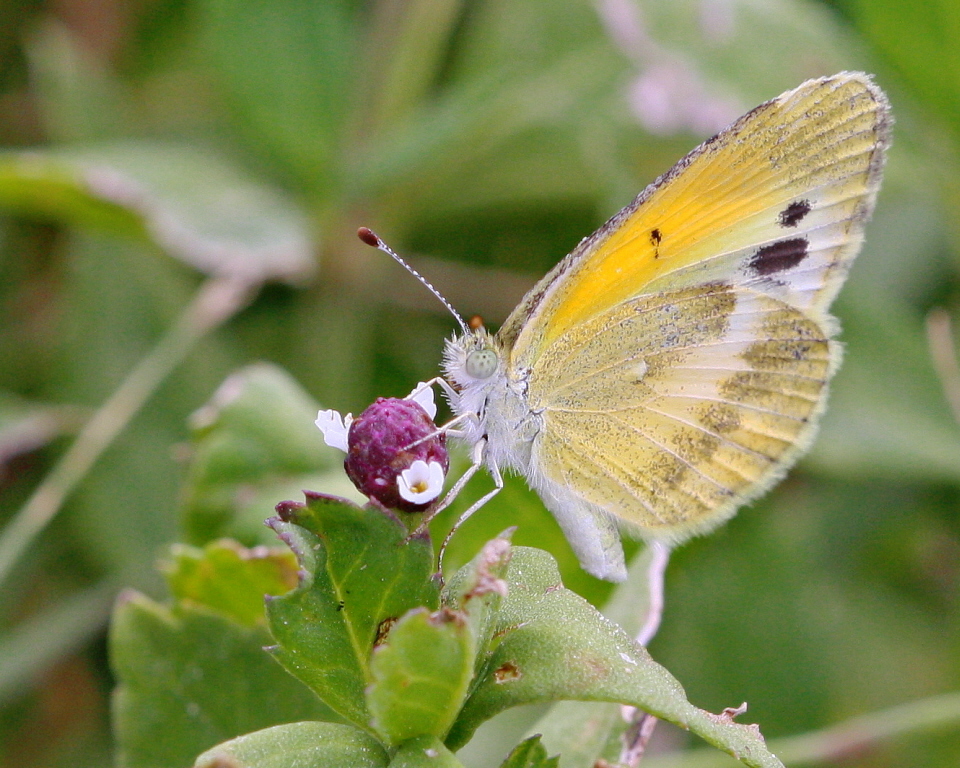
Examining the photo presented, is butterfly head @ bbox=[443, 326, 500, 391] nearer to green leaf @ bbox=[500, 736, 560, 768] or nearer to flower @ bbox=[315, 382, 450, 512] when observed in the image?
flower @ bbox=[315, 382, 450, 512]

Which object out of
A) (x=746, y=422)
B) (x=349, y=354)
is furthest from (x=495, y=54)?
(x=746, y=422)

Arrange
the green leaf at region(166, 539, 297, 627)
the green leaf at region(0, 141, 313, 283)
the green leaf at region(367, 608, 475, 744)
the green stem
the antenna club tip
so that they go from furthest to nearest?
the green leaf at region(0, 141, 313, 283) → the green stem → the antenna club tip → the green leaf at region(166, 539, 297, 627) → the green leaf at region(367, 608, 475, 744)

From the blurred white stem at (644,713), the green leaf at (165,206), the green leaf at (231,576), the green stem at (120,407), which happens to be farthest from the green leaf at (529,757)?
the green leaf at (165,206)

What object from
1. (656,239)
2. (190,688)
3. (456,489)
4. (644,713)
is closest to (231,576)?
(190,688)

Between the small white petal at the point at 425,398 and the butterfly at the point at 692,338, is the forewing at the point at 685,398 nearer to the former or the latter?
the butterfly at the point at 692,338

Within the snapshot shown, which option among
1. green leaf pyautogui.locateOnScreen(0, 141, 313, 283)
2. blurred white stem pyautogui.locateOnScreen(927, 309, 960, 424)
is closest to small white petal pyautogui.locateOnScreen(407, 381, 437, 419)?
green leaf pyautogui.locateOnScreen(0, 141, 313, 283)

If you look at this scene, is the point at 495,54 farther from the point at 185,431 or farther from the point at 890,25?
the point at 185,431
